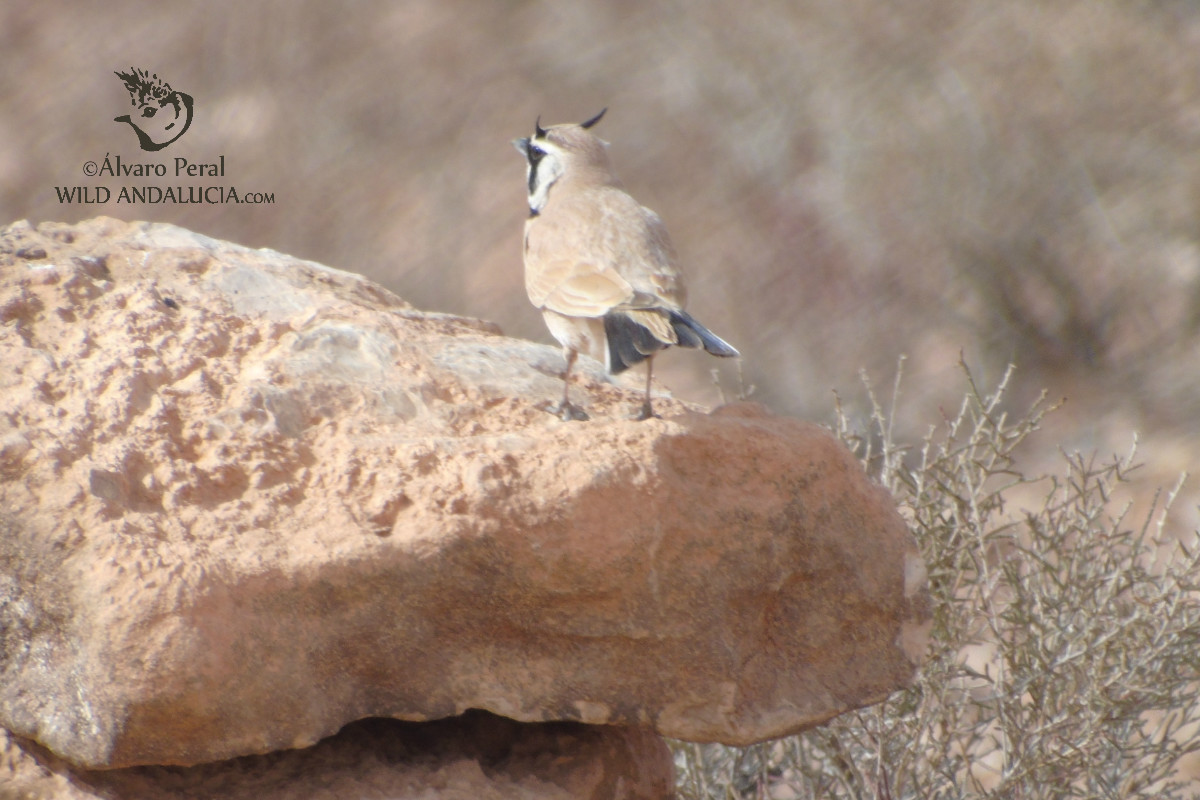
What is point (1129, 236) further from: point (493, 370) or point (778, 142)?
point (493, 370)

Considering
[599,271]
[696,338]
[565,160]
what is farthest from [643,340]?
[565,160]

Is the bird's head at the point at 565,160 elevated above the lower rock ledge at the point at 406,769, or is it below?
above

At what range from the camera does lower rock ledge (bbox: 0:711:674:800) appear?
2438 mm

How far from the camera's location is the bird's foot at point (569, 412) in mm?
2916

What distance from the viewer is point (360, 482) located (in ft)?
7.98

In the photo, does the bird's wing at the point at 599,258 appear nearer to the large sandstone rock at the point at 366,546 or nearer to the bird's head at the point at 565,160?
the bird's head at the point at 565,160

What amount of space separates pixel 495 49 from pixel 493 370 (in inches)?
183

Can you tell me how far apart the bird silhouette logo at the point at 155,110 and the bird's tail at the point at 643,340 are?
5.01 m

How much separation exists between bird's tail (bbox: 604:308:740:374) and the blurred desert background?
330cm

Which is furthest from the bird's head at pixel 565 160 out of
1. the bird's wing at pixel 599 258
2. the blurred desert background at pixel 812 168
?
the blurred desert background at pixel 812 168

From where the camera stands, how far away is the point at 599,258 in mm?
3439

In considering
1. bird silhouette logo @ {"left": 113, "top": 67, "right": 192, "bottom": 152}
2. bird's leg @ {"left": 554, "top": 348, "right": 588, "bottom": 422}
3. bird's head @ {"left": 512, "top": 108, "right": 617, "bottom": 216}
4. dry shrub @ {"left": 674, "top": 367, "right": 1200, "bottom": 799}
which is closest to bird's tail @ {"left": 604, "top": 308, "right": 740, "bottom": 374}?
bird's leg @ {"left": 554, "top": 348, "right": 588, "bottom": 422}

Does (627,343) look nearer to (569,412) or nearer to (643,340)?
(643,340)

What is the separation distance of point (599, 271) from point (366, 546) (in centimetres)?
132
